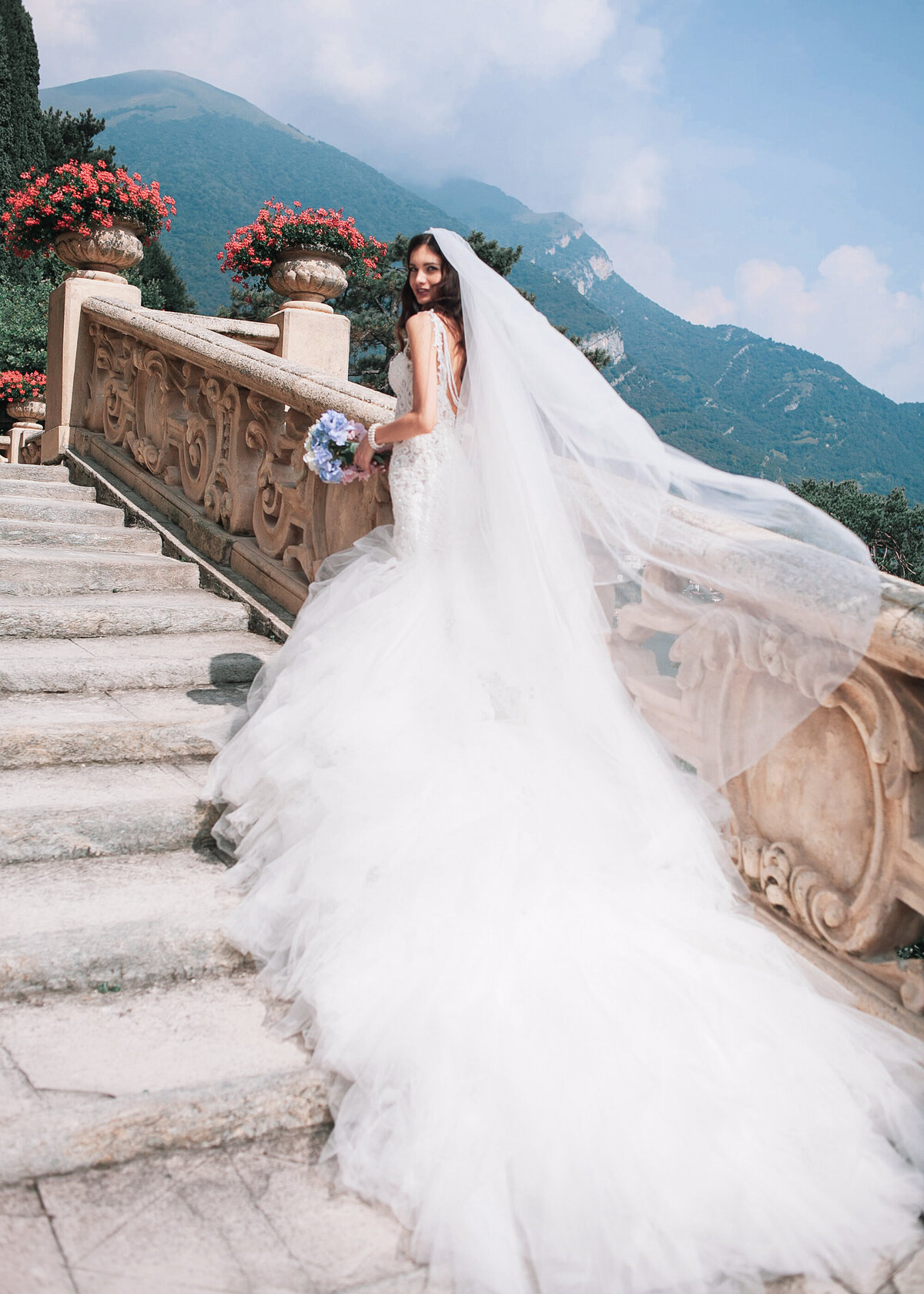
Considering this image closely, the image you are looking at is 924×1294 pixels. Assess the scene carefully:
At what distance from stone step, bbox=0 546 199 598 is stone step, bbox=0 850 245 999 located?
79.7 inches

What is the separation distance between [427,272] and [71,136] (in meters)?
41.5

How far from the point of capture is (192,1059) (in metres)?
1.97

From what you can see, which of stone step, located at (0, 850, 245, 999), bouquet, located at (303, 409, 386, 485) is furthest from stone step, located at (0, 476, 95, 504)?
stone step, located at (0, 850, 245, 999)

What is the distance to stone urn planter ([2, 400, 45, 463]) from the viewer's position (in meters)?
7.45

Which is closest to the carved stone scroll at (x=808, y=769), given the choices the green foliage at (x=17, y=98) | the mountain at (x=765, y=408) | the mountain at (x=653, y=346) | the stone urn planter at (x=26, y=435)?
the stone urn planter at (x=26, y=435)

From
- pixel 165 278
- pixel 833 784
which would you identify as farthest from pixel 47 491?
pixel 165 278

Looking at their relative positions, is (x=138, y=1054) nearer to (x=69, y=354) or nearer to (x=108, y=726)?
(x=108, y=726)

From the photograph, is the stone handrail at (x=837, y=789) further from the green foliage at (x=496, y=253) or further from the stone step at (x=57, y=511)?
the green foliage at (x=496, y=253)

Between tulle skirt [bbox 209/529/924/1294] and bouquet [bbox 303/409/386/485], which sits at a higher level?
bouquet [bbox 303/409/386/485]

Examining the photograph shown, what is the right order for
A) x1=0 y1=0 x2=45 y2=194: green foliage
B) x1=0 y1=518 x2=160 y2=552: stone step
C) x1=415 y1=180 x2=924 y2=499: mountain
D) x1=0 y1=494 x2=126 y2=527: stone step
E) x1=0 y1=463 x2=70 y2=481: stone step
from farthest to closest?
1. x1=415 y1=180 x2=924 y2=499: mountain
2. x1=0 y1=0 x2=45 y2=194: green foliage
3. x1=0 y1=463 x2=70 y2=481: stone step
4. x1=0 y1=494 x2=126 y2=527: stone step
5. x1=0 y1=518 x2=160 y2=552: stone step

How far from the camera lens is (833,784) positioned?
219 cm

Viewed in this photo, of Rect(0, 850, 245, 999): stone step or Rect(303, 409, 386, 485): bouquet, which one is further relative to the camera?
Rect(303, 409, 386, 485): bouquet

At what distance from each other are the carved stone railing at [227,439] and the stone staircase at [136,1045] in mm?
926

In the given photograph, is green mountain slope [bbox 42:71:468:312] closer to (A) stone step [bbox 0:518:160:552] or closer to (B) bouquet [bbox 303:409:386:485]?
(A) stone step [bbox 0:518:160:552]
